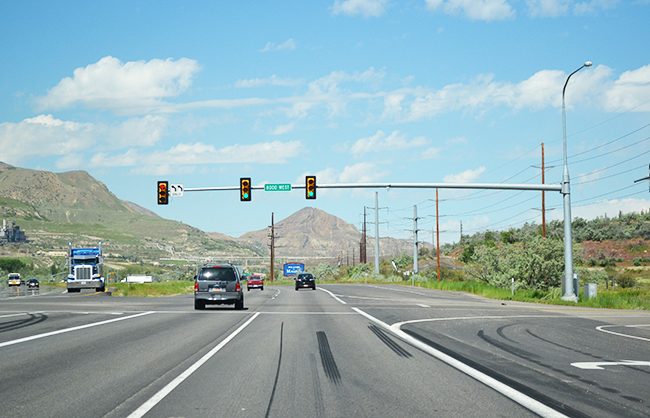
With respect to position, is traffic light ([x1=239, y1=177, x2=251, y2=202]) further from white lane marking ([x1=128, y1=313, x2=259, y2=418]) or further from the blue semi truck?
the blue semi truck

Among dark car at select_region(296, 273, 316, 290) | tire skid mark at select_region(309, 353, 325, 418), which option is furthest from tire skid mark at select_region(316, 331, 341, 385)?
dark car at select_region(296, 273, 316, 290)

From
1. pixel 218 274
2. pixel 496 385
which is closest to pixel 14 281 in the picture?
pixel 218 274

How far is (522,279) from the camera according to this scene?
4431 cm

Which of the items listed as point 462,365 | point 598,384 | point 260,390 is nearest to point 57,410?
point 260,390

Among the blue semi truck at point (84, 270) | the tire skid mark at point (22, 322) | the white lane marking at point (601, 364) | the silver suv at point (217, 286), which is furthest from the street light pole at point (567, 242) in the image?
the blue semi truck at point (84, 270)

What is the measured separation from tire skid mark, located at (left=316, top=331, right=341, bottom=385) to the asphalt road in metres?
0.02

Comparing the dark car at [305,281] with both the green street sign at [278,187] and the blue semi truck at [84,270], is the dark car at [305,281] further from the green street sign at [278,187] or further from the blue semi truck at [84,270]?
the green street sign at [278,187]

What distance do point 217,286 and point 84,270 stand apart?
99.1 feet

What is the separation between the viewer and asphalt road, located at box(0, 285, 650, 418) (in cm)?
723

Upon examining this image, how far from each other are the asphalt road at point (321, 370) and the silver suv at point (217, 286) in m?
6.66

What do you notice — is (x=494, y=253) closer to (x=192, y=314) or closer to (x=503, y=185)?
(x=503, y=185)

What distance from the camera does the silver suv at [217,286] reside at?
24844 mm

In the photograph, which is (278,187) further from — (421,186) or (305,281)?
(305,281)

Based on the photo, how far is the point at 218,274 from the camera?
82.7ft
